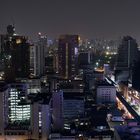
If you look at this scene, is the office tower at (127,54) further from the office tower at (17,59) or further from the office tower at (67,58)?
the office tower at (17,59)

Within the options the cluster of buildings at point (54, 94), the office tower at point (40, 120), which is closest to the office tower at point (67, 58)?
the cluster of buildings at point (54, 94)

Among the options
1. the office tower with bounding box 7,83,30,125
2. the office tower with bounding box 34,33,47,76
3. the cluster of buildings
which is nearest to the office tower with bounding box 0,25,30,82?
the cluster of buildings

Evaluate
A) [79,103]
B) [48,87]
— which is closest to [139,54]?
[48,87]

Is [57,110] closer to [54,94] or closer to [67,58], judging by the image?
[54,94]

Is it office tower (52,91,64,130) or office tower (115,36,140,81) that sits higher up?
office tower (115,36,140,81)

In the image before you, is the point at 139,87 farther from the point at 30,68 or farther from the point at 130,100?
the point at 30,68

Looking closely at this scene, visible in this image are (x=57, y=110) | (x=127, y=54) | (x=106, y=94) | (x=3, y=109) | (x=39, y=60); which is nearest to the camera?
(x=3, y=109)

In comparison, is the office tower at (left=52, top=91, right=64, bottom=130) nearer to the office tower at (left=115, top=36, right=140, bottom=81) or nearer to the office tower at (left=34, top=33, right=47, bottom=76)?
the office tower at (left=34, top=33, right=47, bottom=76)

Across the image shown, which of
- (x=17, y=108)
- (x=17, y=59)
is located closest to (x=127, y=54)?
(x=17, y=59)
